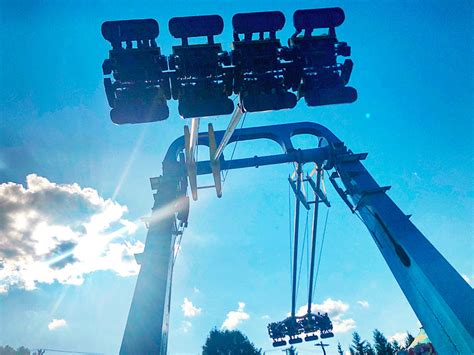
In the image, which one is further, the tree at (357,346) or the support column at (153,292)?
the tree at (357,346)

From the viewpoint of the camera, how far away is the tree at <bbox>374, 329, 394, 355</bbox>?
1984 inches

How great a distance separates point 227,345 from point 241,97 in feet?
130

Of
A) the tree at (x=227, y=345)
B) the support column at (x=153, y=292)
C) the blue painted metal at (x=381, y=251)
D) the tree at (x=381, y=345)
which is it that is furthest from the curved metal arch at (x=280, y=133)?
the tree at (x=381, y=345)

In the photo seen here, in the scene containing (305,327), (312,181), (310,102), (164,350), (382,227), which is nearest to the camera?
(310,102)

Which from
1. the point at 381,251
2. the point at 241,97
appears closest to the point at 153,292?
the point at 241,97

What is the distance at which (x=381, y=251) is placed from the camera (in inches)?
230

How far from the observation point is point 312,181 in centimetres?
842

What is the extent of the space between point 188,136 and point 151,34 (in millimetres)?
1787

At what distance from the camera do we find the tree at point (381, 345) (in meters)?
50.4

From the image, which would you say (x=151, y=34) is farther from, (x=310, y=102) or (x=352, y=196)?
(x=352, y=196)

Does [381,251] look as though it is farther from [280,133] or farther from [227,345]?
[227,345]

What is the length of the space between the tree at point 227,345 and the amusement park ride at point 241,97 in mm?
35773

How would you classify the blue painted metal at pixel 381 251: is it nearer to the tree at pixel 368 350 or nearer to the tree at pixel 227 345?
the tree at pixel 227 345

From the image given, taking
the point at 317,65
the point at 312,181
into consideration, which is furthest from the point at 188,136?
the point at 312,181
